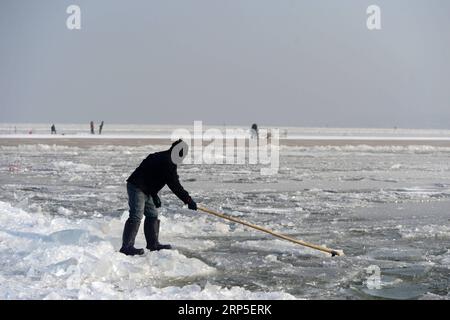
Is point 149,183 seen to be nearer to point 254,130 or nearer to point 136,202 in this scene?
point 136,202

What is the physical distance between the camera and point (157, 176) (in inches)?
288

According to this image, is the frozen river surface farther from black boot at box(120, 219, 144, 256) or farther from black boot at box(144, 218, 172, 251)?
black boot at box(144, 218, 172, 251)

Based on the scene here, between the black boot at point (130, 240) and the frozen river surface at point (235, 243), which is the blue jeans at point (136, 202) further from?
the frozen river surface at point (235, 243)

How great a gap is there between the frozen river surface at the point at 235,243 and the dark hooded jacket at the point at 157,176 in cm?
82

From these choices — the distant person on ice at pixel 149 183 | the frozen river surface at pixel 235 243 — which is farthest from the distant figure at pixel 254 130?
the distant person on ice at pixel 149 183

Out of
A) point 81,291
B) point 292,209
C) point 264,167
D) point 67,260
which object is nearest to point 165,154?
point 67,260

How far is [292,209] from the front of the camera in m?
11.7

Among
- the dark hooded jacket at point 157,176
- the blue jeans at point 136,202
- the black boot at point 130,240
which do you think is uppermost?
the dark hooded jacket at point 157,176

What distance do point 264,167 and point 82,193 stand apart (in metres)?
9.85

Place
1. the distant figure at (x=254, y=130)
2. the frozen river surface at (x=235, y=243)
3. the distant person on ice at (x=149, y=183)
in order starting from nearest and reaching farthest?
the frozen river surface at (x=235, y=243) < the distant person on ice at (x=149, y=183) < the distant figure at (x=254, y=130)

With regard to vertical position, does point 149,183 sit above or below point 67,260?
above

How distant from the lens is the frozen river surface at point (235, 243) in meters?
6.04
